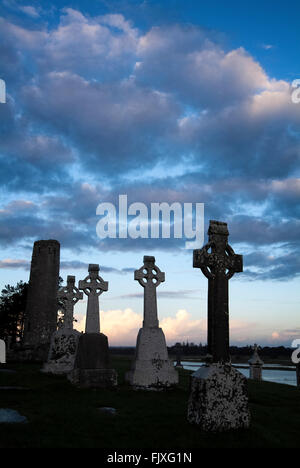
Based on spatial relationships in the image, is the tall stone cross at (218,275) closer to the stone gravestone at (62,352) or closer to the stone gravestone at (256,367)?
the stone gravestone at (62,352)

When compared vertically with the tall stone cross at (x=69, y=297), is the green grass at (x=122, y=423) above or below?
below

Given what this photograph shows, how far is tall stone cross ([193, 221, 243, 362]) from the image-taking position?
289 inches

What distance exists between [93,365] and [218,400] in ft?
18.7

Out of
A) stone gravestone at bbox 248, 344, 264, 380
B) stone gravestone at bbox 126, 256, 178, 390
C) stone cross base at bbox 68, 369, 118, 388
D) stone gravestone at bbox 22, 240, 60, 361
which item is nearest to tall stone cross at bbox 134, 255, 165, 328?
stone gravestone at bbox 126, 256, 178, 390

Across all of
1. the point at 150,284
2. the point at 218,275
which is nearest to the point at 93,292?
the point at 150,284

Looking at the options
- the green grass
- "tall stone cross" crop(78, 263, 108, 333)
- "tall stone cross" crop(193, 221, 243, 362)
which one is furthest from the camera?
"tall stone cross" crop(78, 263, 108, 333)

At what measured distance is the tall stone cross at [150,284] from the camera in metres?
12.6

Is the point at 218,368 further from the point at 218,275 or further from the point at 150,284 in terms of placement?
the point at 150,284

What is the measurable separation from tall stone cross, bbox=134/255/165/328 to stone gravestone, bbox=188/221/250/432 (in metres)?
5.06

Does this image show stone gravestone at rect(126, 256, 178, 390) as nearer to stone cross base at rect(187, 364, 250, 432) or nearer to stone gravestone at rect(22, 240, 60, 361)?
stone cross base at rect(187, 364, 250, 432)

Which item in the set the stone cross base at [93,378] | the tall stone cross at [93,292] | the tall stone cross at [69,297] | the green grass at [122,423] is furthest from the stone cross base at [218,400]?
the tall stone cross at [69,297]

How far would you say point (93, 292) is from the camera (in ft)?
44.9

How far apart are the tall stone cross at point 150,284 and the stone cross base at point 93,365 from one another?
168cm
